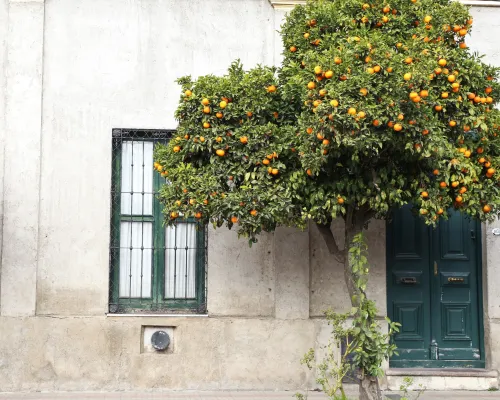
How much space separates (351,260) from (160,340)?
3043mm

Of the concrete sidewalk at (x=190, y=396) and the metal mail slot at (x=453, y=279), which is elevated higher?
the metal mail slot at (x=453, y=279)

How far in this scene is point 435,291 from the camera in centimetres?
981

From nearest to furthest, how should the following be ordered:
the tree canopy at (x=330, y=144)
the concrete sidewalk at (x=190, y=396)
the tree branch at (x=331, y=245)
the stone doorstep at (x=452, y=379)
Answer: the tree canopy at (x=330, y=144) < the tree branch at (x=331, y=245) < the concrete sidewalk at (x=190, y=396) < the stone doorstep at (x=452, y=379)

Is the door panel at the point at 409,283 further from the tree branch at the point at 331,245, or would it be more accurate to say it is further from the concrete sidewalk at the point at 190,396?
the tree branch at the point at 331,245

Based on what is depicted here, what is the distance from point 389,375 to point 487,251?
6.81ft

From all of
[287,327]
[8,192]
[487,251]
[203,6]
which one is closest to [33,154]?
[8,192]

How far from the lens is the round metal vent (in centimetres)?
925

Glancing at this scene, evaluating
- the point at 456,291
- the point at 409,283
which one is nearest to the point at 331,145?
the point at 409,283

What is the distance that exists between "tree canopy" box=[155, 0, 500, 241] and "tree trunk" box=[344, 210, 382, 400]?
86mm

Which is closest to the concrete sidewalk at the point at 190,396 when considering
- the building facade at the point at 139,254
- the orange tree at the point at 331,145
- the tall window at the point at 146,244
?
the building facade at the point at 139,254

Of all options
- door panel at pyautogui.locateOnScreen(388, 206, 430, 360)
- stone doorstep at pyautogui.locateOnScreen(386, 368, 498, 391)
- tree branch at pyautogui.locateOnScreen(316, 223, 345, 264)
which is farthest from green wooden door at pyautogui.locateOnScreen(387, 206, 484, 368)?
tree branch at pyautogui.locateOnScreen(316, 223, 345, 264)

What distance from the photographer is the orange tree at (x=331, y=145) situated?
7.19 metres

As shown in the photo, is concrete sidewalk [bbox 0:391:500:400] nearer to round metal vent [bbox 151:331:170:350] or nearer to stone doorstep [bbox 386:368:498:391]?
stone doorstep [bbox 386:368:498:391]

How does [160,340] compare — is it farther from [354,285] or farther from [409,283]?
[409,283]
